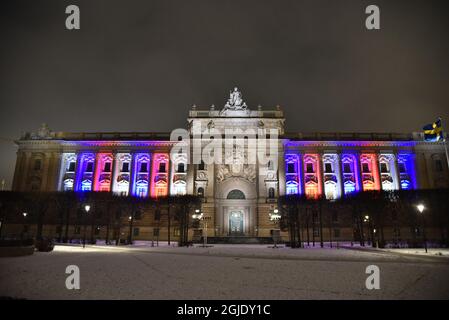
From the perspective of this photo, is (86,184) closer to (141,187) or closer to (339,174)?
(141,187)

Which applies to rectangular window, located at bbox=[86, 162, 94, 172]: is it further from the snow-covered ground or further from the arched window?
the snow-covered ground

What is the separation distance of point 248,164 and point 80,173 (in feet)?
114

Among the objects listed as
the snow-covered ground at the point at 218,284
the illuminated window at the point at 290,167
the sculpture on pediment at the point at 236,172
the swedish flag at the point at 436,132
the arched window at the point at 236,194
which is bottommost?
the snow-covered ground at the point at 218,284

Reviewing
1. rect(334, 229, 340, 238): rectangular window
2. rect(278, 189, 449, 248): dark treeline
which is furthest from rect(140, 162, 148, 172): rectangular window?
rect(334, 229, 340, 238): rectangular window

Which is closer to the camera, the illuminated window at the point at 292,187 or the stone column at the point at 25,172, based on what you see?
the illuminated window at the point at 292,187

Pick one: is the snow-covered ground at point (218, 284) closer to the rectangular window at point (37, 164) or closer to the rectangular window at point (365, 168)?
the rectangular window at point (365, 168)

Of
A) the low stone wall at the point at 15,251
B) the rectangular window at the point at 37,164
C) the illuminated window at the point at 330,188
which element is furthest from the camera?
the rectangular window at the point at 37,164

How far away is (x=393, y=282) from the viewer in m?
11.5

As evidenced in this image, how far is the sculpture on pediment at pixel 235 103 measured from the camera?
60625mm

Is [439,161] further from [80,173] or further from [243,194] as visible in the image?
[80,173]

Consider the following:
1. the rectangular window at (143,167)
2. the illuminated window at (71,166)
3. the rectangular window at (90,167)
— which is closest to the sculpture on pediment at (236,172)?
the rectangular window at (143,167)

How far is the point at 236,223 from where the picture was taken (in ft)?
184

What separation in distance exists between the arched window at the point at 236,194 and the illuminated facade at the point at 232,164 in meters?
0.20
